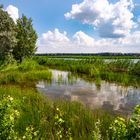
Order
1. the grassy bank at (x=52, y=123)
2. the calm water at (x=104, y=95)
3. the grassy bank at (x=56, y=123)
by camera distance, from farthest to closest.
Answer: the calm water at (x=104, y=95) < the grassy bank at (x=52, y=123) < the grassy bank at (x=56, y=123)

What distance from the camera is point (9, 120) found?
605cm

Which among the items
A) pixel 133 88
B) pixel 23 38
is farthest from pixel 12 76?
pixel 23 38

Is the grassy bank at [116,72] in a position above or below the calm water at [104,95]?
above

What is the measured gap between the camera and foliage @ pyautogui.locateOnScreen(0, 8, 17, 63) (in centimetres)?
3469

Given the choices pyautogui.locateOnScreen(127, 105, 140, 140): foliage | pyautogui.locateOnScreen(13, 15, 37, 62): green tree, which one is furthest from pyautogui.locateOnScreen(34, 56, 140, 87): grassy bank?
pyautogui.locateOnScreen(127, 105, 140, 140): foliage

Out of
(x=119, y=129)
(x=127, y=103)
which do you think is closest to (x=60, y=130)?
(x=119, y=129)

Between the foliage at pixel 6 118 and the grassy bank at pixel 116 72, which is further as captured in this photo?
the grassy bank at pixel 116 72

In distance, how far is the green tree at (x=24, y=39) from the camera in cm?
4325

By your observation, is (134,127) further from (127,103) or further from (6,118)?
(127,103)

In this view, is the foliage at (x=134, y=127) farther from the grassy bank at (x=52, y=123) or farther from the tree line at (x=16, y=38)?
the tree line at (x=16, y=38)

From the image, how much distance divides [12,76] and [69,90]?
6563 millimetres

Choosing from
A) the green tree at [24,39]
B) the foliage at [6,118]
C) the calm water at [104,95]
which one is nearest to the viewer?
the foliage at [6,118]

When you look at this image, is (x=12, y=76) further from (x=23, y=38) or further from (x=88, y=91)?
(x=23, y=38)

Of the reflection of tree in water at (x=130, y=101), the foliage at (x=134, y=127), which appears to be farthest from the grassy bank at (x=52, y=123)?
the reflection of tree in water at (x=130, y=101)
